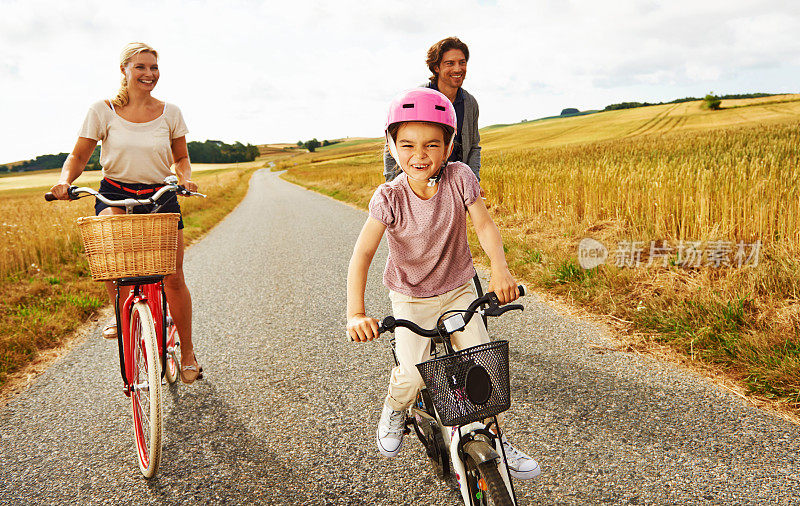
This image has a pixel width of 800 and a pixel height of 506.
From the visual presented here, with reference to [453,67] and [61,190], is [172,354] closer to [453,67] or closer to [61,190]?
[61,190]

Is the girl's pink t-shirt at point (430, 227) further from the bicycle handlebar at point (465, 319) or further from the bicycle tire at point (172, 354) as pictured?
the bicycle tire at point (172, 354)

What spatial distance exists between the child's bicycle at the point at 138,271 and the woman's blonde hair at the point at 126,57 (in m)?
0.64

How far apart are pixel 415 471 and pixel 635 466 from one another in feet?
3.64

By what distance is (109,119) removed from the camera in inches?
113

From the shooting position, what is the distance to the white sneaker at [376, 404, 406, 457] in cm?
226

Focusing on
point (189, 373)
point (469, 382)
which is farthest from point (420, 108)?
point (189, 373)

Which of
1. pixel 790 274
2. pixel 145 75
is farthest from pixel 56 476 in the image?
pixel 790 274

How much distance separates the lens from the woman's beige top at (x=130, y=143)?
2846 mm

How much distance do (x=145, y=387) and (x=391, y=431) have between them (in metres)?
1.49

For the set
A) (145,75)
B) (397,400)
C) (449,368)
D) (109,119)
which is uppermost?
(145,75)

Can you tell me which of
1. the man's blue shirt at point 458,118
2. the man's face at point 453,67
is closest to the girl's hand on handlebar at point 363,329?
the man's blue shirt at point 458,118

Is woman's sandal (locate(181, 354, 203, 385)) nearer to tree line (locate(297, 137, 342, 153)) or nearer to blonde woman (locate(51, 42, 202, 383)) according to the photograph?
blonde woman (locate(51, 42, 202, 383))

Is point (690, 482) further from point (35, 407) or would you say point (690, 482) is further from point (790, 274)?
point (35, 407)

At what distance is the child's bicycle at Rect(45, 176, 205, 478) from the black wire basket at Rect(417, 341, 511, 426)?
5.34ft
